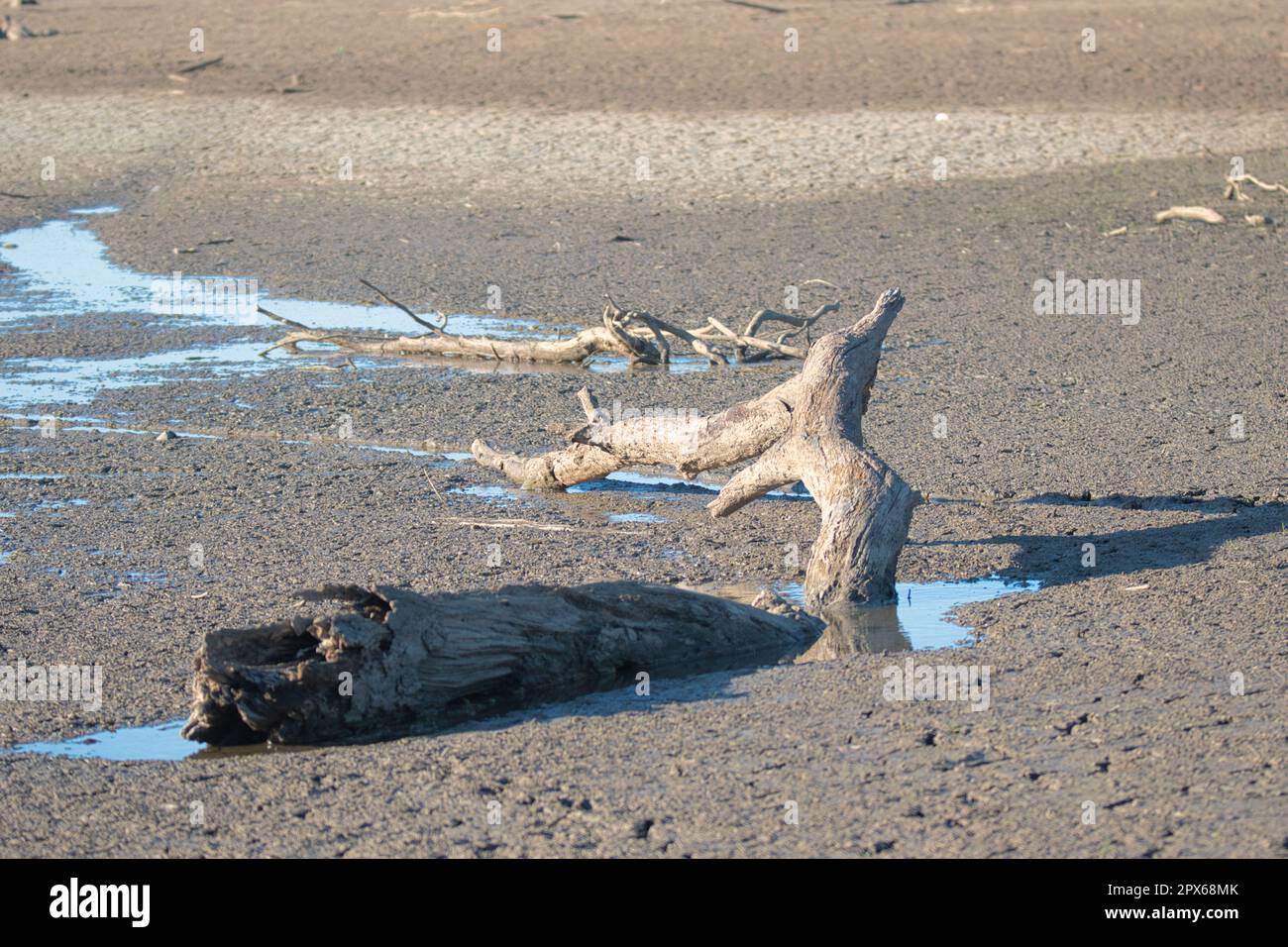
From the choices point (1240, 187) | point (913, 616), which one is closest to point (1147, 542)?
point (913, 616)

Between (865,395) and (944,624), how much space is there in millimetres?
1450

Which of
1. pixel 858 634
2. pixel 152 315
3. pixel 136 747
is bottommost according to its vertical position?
pixel 136 747

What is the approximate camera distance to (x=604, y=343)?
1001 centimetres

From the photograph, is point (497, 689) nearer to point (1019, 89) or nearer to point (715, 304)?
point (715, 304)

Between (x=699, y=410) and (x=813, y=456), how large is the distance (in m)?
2.57

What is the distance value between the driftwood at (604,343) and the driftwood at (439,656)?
4.05m

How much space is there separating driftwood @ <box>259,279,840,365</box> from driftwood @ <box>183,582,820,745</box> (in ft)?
13.3

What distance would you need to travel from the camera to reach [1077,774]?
4578mm

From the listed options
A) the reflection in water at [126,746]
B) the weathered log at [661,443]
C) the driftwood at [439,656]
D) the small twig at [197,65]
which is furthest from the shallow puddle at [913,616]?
the small twig at [197,65]

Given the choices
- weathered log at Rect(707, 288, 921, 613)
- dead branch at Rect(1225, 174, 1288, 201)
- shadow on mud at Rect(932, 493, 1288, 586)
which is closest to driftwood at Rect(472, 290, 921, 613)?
weathered log at Rect(707, 288, 921, 613)

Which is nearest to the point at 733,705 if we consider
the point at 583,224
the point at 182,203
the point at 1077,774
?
the point at 1077,774

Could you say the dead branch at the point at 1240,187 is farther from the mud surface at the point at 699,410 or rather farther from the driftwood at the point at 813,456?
the driftwood at the point at 813,456

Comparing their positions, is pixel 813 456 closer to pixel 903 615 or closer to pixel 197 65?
pixel 903 615

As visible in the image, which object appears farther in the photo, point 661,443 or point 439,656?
point 661,443
